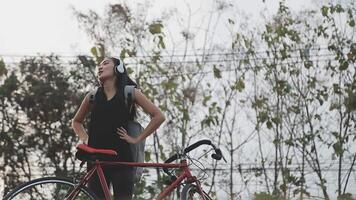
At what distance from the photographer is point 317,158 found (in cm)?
1071

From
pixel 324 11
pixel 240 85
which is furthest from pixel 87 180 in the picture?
pixel 324 11

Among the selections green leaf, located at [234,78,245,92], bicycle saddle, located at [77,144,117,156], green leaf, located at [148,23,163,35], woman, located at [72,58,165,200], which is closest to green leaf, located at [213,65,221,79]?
green leaf, located at [234,78,245,92]

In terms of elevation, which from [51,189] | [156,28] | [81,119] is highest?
[156,28]

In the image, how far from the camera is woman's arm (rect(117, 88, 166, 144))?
11.4ft

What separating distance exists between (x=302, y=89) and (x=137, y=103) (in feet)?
24.3

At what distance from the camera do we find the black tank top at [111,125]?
349 centimetres

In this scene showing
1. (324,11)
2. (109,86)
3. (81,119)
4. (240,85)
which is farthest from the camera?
(240,85)

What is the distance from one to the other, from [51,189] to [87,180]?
0.20 metres

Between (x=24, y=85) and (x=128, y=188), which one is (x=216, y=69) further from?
(x=24, y=85)

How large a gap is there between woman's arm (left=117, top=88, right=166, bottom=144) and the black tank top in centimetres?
3

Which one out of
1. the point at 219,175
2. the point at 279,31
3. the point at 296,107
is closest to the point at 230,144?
the point at 219,175

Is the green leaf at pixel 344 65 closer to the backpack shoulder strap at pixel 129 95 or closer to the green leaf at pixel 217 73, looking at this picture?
the green leaf at pixel 217 73

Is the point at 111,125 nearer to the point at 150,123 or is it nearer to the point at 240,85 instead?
the point at 150,123

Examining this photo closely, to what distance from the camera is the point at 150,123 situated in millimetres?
3500
